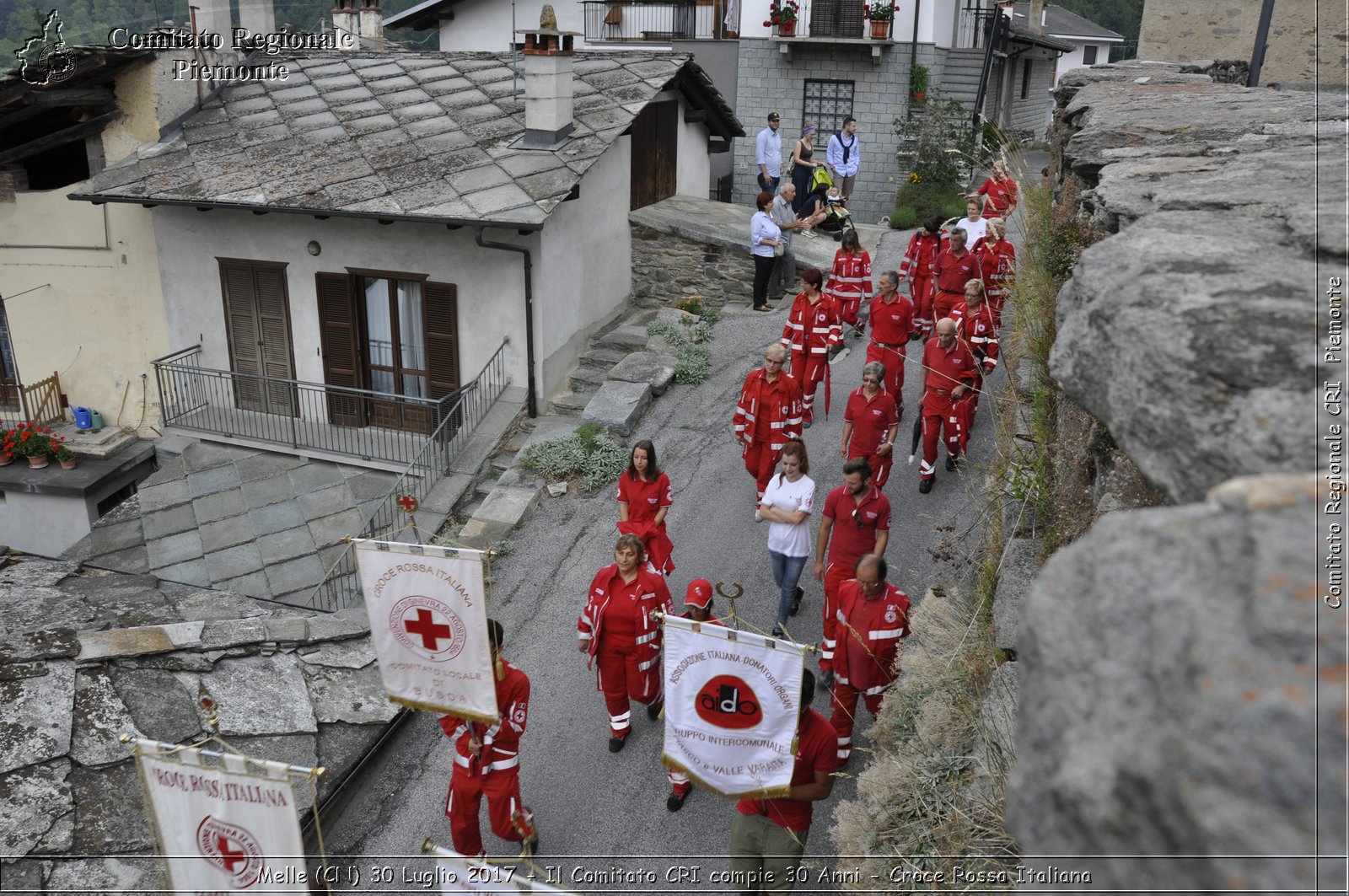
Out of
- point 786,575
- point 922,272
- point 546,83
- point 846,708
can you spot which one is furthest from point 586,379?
point 846,708

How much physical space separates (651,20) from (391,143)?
A: 14.0m

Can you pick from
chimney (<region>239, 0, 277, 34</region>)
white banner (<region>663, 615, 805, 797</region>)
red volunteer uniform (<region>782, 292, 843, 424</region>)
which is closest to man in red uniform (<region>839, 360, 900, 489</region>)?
red volunteer uniform (<region>782, 292, 843, 424</region>)

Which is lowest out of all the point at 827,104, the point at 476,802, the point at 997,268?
the point at 476,802

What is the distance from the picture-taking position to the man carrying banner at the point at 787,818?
5.64 metres

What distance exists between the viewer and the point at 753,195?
24094 millimetres

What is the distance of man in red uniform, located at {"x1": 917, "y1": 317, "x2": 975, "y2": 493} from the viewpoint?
9.65m

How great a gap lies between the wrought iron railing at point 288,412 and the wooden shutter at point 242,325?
5 centimetres

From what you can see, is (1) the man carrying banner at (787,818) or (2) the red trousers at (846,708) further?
(2) the red trousers at (846,708)

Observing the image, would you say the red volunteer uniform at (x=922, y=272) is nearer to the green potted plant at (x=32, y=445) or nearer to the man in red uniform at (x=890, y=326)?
the man in red uniform at (x=890, y=326)

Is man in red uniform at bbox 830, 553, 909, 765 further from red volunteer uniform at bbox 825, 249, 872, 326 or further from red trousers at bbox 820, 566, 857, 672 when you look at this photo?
red volunteer uniform at bbox 825, 249, 872, 326

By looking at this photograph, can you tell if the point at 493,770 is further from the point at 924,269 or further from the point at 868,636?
the point at 924,269

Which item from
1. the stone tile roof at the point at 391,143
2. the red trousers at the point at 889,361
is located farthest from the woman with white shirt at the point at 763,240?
the red trousers at the point at 889,361

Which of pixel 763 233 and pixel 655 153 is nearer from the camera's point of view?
pixel 763 233

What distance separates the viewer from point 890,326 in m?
11.0
